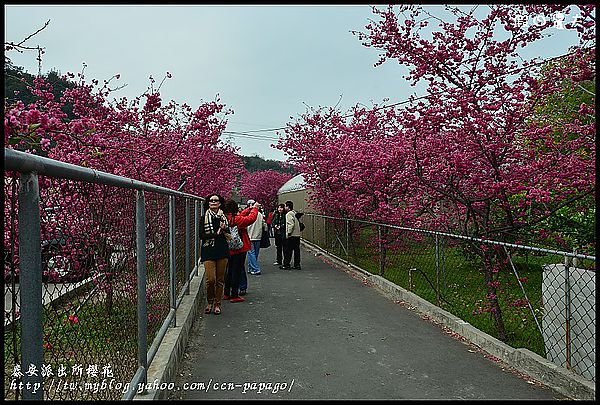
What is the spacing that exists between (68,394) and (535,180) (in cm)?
539

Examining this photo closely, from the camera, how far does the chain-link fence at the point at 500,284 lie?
458cm

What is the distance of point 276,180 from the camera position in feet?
137

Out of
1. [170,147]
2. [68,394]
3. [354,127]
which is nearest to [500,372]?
[68,394]

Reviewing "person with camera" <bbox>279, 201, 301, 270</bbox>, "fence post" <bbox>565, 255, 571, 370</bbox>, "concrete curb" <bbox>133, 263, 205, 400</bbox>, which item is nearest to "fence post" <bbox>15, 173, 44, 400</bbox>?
"concrete curb" <bbox>133, 263, 205, 400</bbox>

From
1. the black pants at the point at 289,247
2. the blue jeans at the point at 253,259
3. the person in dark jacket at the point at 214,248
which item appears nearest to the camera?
the person in dark jacket at the point at 214,248

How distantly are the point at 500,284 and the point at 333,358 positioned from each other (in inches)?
97.8

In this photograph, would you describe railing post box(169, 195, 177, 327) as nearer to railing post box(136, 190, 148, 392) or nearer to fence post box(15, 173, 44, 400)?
railing post box(136, 190, 148, 392)

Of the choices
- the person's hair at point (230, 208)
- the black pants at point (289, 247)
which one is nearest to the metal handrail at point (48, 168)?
the person's hair at point (230, 208)

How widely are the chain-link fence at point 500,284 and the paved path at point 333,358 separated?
0.54 metres

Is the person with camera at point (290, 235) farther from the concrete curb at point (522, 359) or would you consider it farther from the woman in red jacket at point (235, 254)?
the concrete curb at point (522, 359)

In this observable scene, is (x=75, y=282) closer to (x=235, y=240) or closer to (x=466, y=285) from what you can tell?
(x=235, y=240)

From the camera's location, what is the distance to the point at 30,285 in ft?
6.40

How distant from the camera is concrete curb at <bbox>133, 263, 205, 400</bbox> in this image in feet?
Answer: 13.1

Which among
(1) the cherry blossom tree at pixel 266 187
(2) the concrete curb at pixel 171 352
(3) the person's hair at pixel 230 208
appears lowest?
(2) the concrete curb at pixel 171 352
